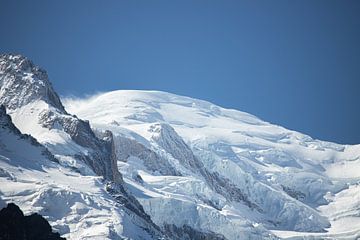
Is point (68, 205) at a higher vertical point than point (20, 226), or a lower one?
higher

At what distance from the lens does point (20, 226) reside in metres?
118

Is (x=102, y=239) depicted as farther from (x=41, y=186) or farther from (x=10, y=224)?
(x=10, y=224)

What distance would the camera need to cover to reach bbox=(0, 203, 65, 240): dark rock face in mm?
114250

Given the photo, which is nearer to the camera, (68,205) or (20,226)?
(20,226)

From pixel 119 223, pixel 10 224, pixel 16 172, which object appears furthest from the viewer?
pixel 16 172

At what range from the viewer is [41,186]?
601 ft

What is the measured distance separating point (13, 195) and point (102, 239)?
2386cm

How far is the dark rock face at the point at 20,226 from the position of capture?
11425 centimetres

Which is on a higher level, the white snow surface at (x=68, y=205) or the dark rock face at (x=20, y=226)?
the white snow surface at (x=68, y=205)

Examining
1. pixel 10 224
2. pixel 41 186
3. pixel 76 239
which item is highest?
pixel 41 186

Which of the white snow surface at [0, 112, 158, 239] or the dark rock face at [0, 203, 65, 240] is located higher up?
the white snow surface at [0, 112, 158, 239]

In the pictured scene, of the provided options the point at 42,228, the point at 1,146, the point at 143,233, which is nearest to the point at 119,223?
the point at 143,233

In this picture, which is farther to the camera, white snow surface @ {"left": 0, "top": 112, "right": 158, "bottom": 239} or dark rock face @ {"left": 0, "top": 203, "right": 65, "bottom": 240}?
white snow surface @ {"left": 0, "top": 112, "right": 158, "bottom": 239}

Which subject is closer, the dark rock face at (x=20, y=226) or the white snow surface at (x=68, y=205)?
A: the dark rock face at (x=20, y=226)
